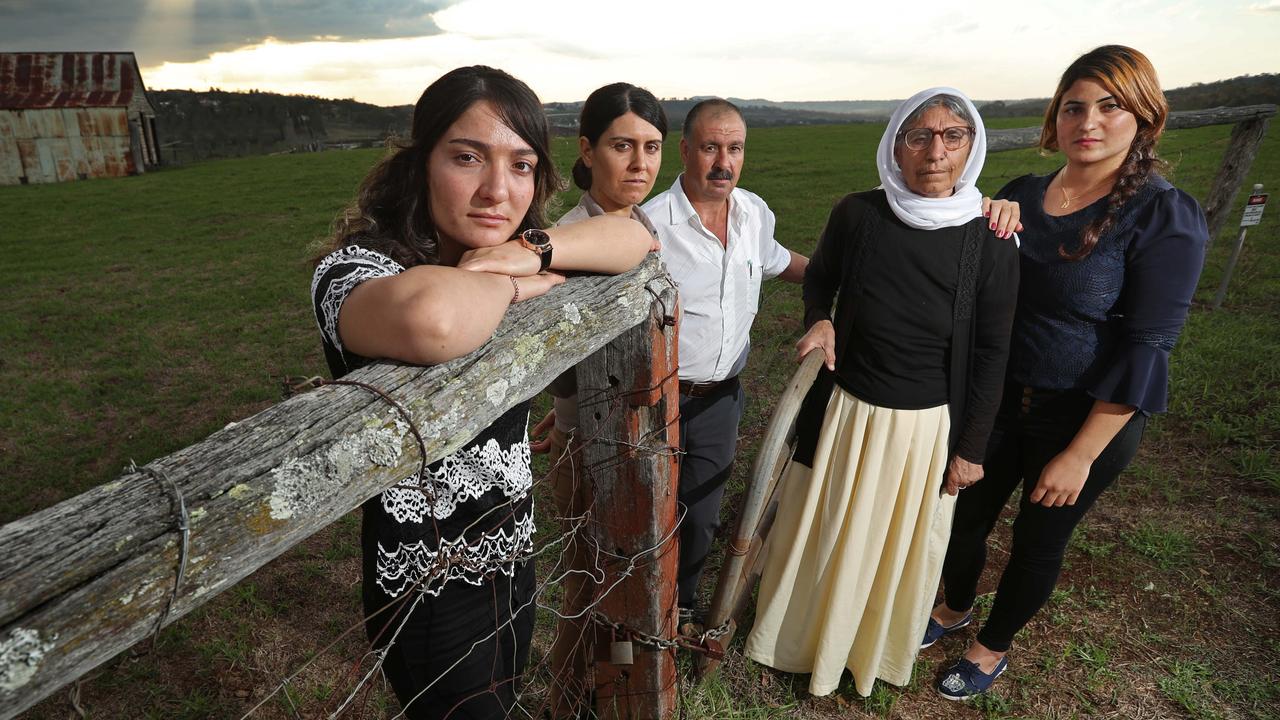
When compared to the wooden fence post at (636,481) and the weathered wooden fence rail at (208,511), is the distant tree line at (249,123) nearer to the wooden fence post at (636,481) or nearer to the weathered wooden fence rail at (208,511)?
the wooden fence post at (636,481)

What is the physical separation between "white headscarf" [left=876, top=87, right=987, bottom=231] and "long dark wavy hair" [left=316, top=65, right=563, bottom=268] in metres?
1.35

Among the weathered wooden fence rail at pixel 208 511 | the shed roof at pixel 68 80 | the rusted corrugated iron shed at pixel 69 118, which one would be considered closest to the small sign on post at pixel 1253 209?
the weathered wooden fence rail at pixel 208 511

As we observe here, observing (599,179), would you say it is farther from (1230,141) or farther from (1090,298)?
(1230,141)

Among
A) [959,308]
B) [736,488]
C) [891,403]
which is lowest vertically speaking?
[736,488]

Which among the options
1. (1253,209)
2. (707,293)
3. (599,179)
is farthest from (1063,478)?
(1253,209)

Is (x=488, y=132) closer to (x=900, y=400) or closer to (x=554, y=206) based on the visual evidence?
(x=554, y=206)

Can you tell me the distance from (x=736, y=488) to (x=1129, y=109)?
9.56ft

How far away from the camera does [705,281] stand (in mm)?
3051

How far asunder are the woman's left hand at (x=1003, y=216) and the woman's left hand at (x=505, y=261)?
1.74 m

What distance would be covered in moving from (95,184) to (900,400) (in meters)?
29.1

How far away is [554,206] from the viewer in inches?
85.6

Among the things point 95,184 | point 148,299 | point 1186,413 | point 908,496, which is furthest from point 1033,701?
point 95,184

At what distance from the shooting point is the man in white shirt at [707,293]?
3045 millimetres

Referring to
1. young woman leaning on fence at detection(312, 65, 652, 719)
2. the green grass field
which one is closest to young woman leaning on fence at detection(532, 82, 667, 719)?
the green grass field
